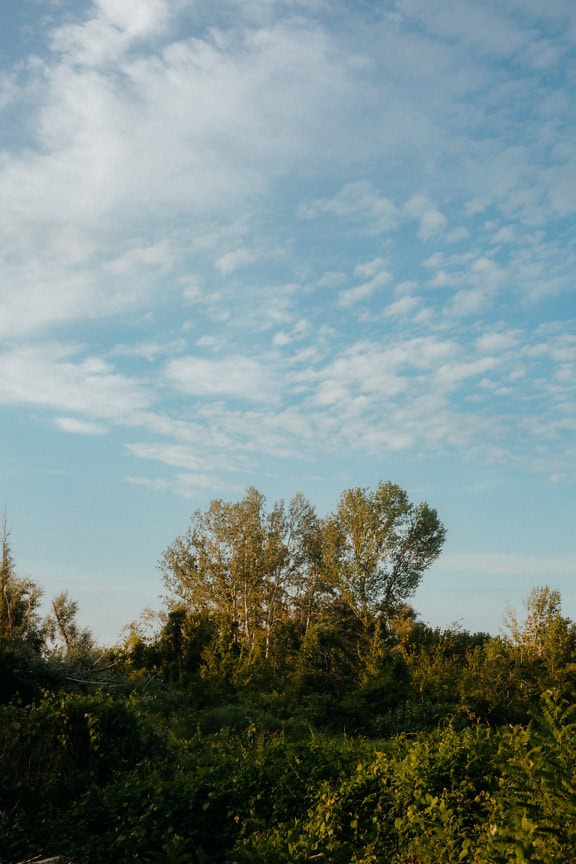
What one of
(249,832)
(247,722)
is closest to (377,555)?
(247,722)

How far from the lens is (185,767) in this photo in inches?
393

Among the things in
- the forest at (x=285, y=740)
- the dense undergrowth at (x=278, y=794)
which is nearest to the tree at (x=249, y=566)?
the forest at (x=285, y=740)

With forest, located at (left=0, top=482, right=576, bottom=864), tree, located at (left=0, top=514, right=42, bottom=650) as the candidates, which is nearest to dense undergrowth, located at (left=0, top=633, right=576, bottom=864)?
forest, located at (left=0, top=482, right=576, bottom=864)

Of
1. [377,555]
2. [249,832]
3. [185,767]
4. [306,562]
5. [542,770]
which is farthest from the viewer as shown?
[306,562]

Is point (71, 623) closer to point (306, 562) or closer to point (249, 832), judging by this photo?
point (306, 562)

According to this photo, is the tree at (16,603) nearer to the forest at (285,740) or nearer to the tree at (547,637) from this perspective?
the forest at (285,740)

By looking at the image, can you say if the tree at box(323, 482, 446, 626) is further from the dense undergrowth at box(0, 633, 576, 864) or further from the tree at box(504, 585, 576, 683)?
the dense undergrowth at box(0, 633, 576, 864)

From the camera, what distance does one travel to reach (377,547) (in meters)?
38.4

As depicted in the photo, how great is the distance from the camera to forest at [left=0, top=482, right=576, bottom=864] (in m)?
6.95

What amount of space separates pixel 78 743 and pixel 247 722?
9255mm

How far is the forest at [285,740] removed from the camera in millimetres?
6945

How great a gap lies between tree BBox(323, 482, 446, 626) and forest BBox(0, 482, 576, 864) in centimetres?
24

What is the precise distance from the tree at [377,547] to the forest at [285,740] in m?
0.24

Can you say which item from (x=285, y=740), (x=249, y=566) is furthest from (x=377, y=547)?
(x=285, y=740)
